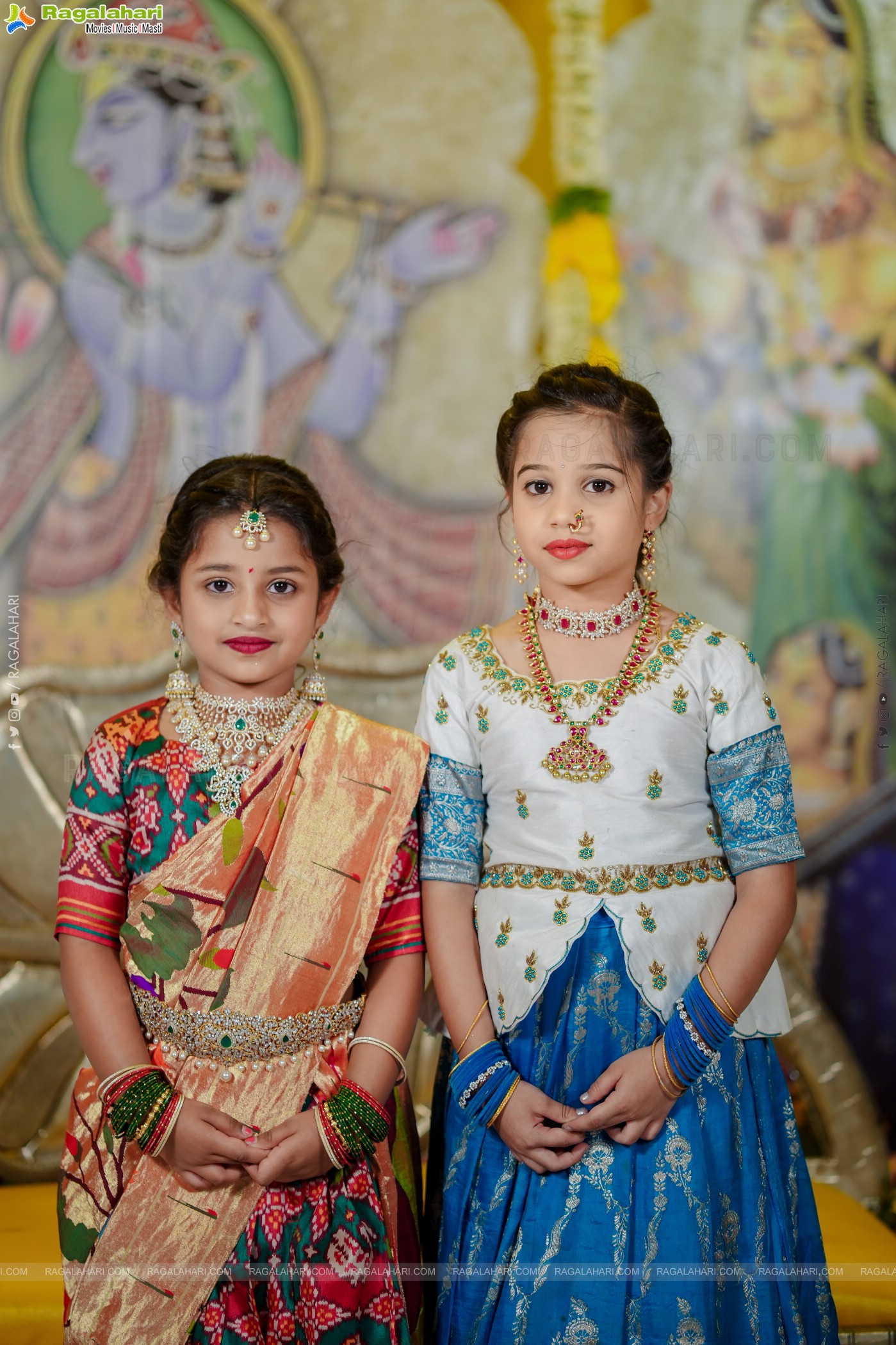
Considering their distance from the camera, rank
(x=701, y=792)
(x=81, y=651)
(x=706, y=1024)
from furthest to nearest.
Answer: (x=81, y=651), (x=701, y=792), (x=706, y=1024)

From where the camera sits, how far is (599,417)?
5.74 feet

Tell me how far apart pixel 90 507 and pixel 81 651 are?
0.36m

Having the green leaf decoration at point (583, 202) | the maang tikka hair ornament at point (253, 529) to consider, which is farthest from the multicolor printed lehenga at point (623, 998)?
the green leaf decoration at point (583, 202)

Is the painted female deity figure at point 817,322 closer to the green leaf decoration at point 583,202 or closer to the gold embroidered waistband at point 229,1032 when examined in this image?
the green leaf decoration at point 583,202

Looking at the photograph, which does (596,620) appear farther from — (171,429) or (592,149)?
(592,149)

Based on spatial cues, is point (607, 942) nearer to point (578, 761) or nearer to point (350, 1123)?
point (578, 761)

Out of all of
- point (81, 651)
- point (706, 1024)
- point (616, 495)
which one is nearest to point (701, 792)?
point (706, 1024)

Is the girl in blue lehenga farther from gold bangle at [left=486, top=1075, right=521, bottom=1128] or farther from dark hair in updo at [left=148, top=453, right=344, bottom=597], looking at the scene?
dark hair in updo at [left=148, top=453, right=344, bottom=597]

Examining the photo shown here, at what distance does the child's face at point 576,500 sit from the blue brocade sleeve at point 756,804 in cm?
32

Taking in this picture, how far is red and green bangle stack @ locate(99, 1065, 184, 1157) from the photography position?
5.17 feet

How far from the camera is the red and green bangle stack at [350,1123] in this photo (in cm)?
160

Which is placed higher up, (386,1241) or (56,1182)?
Answer: (386,1241)

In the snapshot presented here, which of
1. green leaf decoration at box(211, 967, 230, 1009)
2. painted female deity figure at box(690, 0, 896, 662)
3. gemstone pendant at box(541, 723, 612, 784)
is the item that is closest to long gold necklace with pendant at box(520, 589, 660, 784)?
gemstone pendant at box(541, 723, 612, 784)

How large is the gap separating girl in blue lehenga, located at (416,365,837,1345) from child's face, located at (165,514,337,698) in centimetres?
22
